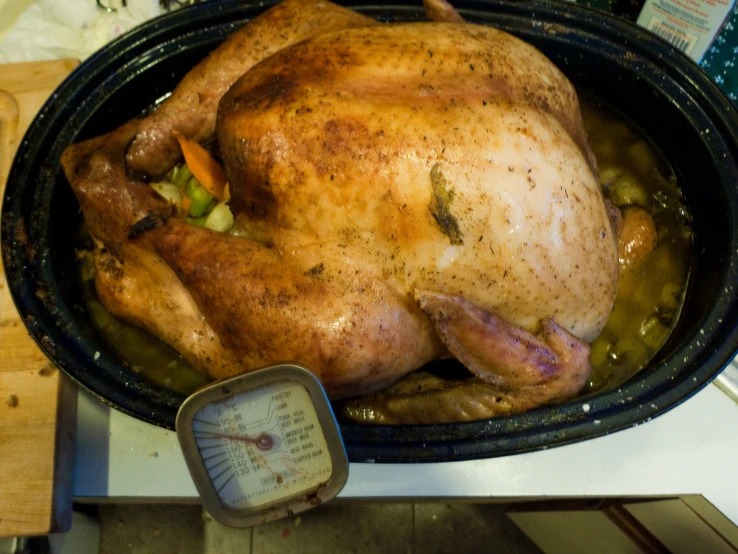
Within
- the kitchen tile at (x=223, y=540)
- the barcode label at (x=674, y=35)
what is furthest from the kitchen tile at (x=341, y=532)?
the barcode label at (x=674, y=35)

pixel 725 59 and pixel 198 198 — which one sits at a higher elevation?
pixel 725 59

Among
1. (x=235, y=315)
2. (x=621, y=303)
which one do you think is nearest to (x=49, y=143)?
(x=235, y=315)

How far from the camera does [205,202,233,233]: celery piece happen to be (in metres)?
1.26

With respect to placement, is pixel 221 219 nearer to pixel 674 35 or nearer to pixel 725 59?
pixel 674 35

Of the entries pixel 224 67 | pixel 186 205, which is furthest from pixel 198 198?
pixel 224 67

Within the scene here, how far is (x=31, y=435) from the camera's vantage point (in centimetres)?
115

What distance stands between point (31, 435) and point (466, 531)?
4.80 ft

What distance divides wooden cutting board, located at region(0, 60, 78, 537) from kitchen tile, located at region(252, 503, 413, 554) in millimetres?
899

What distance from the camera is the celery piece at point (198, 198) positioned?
1312 millimetres

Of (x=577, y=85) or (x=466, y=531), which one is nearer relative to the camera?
(x=577, y=85)

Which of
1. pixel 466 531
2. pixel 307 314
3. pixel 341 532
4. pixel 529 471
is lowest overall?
pixel 341 532

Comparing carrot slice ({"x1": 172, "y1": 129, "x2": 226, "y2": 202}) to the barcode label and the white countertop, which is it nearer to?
the white countertop

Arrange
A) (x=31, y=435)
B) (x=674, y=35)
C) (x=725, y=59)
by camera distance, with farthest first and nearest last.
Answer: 1. (x=725, y=59)
2. (x=674, y=35)
3. (x=31, y=435)

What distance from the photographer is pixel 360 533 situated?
6.29 ft
